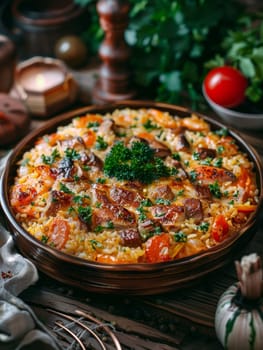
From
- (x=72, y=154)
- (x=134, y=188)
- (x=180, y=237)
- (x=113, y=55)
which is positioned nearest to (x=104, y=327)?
(x=180, y=237)

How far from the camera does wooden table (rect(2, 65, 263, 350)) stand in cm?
349

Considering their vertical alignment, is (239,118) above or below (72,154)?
below

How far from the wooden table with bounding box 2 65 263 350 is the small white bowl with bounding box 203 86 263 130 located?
5.04ft

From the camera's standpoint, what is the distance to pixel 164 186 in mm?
3982

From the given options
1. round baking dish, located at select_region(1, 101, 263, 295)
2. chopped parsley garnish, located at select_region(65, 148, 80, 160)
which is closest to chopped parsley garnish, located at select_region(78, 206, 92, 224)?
round baking dish, located at select_region(1, 101, 263, 295)

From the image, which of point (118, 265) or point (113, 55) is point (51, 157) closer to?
point (118, 265)

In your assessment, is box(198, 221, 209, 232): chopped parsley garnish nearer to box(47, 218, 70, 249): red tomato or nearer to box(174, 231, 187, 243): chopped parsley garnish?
box(174, 231, 187, 243): chopped parsley garnish

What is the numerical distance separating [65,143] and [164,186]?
2.84ft

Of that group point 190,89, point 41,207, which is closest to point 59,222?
point 41,207

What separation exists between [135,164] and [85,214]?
21.0 inches

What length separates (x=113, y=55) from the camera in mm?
5355

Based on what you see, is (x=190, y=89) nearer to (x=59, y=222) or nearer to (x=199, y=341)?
(x=59, y=222)

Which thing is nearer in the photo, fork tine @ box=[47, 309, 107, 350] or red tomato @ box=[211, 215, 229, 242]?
fork tine @ box=[47, 309, 107, 350]

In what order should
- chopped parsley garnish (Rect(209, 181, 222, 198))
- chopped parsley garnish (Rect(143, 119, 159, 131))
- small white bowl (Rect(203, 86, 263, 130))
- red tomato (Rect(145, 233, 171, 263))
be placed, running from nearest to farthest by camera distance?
red tomato (Rect(145, 233, 171, 263)) < chopped parsley garnish (Rect(209, 181, 222, 198)) < chopped parsley garnish (Rect(143, 119, 159, 131)) < small white bowl (Rect(203, 86, 263, 130))
